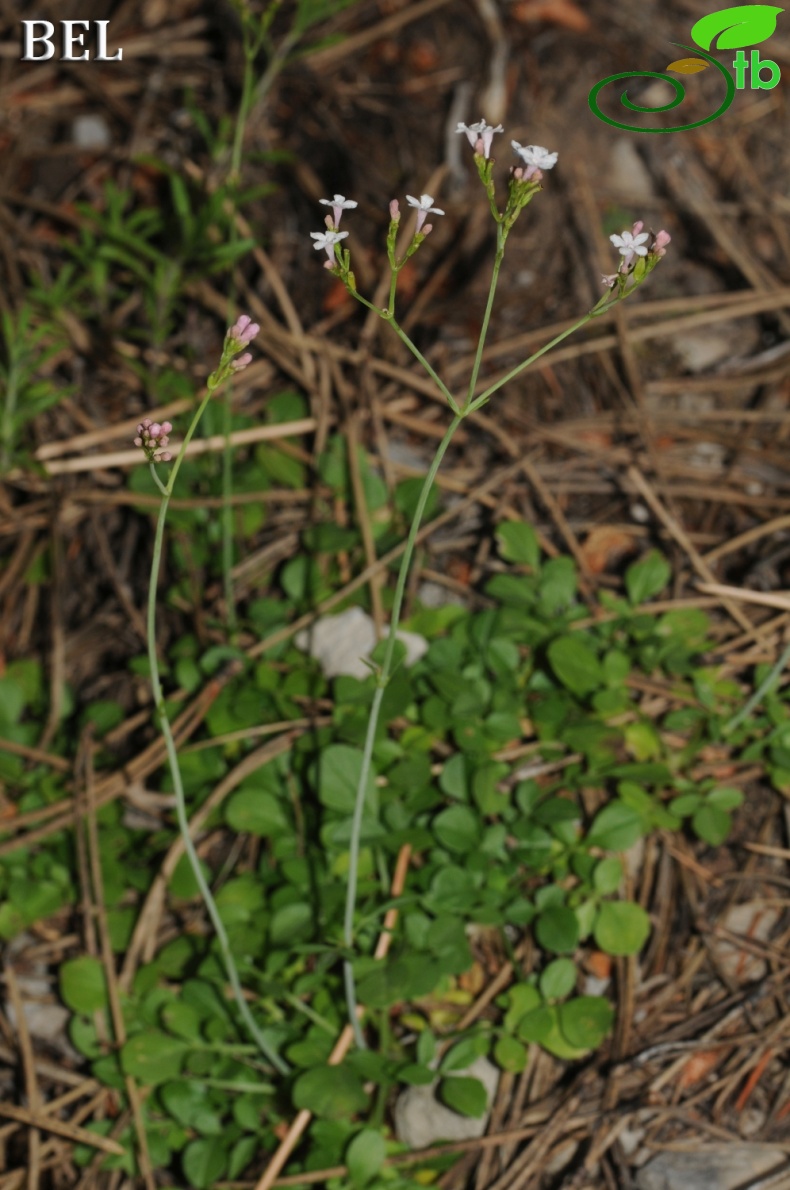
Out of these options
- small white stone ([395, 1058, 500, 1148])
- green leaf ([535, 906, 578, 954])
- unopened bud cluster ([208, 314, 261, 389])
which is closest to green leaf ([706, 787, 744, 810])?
green leaf ([535, 906, 578, 954])

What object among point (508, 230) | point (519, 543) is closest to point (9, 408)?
point (519, 543)

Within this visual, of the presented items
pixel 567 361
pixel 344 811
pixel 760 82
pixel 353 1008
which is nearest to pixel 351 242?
pixel 567 361

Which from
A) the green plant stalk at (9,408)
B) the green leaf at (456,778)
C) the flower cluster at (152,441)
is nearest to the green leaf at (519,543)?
the green leaf at (456,778)

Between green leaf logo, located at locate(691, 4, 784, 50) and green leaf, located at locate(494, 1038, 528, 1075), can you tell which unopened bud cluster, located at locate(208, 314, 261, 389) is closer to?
green leaf, located at locate(494, 1038, 528, 1075)

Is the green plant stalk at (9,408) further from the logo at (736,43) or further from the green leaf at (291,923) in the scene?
the logo at (736,43)

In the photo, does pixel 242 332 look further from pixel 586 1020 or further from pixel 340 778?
pixel 586 1020
